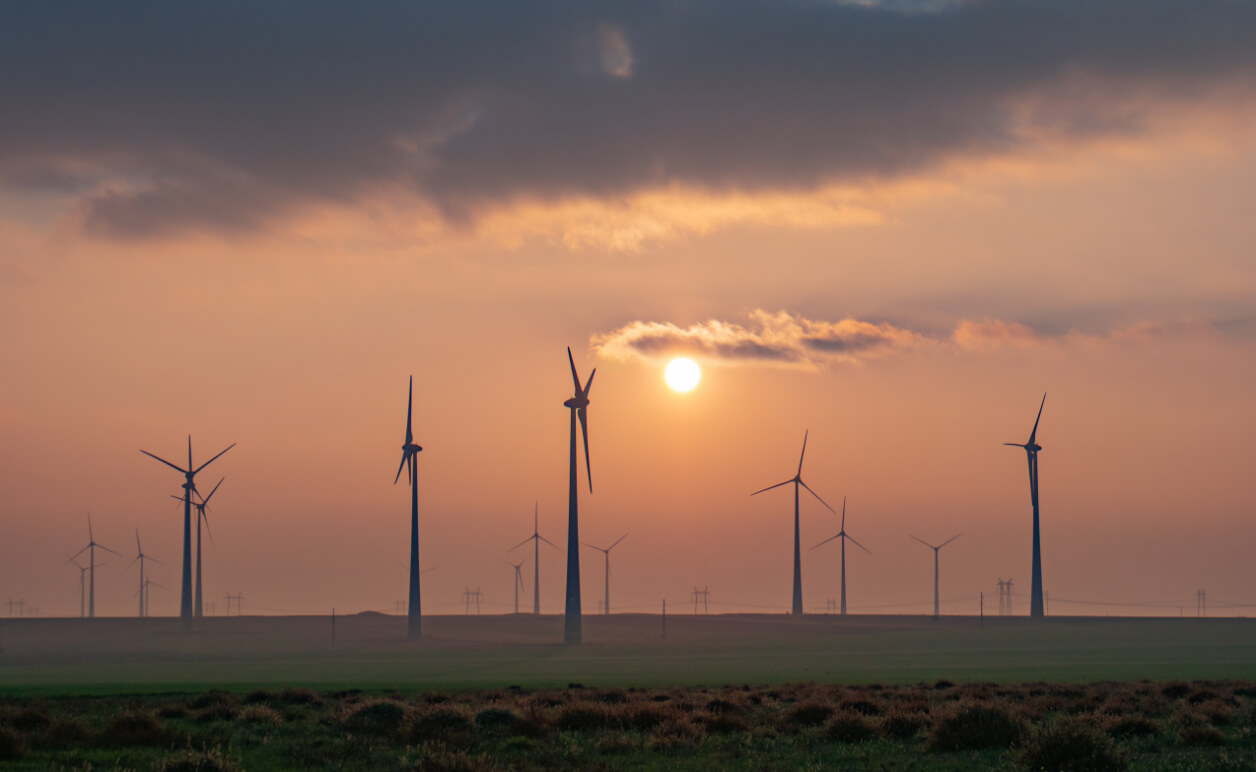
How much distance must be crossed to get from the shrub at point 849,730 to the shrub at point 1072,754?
777 centimetres

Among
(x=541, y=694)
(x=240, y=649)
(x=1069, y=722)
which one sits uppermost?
(x=1069, y=722)

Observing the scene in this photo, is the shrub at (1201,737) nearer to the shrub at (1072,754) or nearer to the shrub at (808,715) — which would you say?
the shrub at (1072,754)

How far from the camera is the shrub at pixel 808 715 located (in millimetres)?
43031

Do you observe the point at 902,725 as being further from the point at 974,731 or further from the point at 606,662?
the point at 606,662

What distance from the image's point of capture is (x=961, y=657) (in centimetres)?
13288

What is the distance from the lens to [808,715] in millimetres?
44188

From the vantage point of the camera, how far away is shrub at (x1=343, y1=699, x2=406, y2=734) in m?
40.8

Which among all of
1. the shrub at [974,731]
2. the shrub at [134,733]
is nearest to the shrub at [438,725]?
the shrub at [134,733]

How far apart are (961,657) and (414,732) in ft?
345

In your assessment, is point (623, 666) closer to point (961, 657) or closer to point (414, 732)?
point (961, 657)

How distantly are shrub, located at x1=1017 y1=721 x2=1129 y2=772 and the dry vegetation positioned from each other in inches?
1.4

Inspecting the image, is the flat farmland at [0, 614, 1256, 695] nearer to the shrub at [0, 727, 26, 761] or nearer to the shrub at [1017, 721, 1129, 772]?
the shrub at [0, 727, 26, 761]

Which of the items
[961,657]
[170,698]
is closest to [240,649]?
[961,657]

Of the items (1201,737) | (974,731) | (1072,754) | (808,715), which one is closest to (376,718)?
(808,715)
